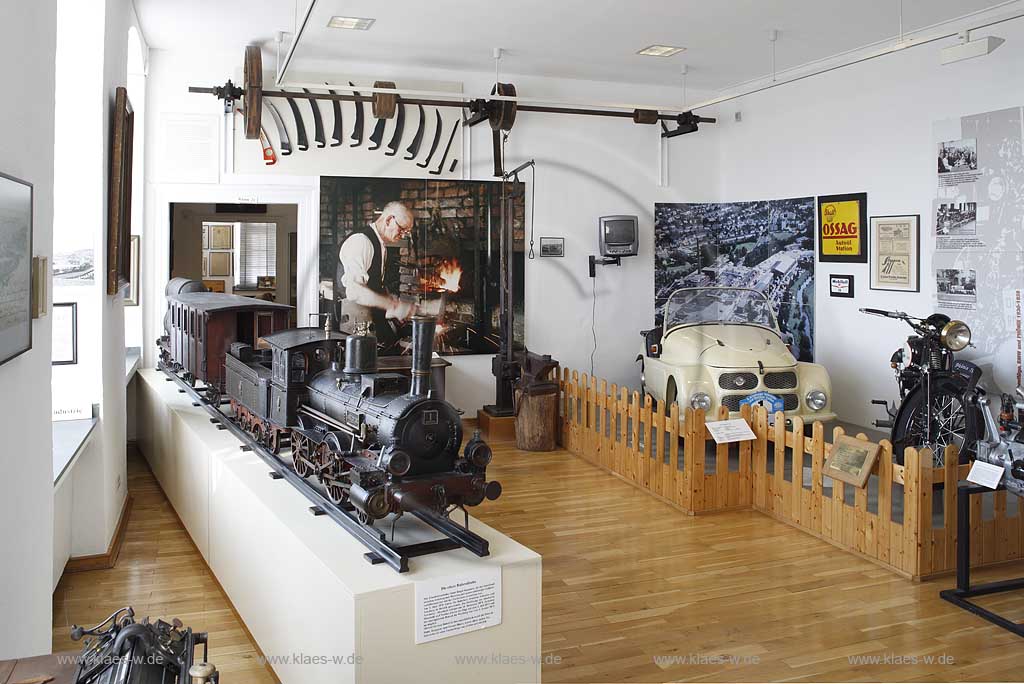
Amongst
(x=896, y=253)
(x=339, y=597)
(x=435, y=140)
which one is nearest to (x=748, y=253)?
(x=896, y=253)

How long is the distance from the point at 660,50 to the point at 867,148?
7.96 ft

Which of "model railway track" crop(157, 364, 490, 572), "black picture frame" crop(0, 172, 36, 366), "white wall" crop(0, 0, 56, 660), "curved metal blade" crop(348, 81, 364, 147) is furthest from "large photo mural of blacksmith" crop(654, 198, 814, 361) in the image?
"black picture frame" crop(0, 172, 36, 366)

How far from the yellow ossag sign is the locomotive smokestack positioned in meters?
6.72

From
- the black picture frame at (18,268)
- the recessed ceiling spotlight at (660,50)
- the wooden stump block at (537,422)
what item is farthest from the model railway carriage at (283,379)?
the recessed ceiling spotlight at (660,50)

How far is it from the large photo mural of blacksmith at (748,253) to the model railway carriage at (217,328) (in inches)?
229

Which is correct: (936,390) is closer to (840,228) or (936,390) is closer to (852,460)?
(852,460)

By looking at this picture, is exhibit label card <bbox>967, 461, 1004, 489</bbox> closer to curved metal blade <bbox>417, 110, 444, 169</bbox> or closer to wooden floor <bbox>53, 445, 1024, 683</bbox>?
wooden floor <bbox>53, 445, 1024, 683</bbox>

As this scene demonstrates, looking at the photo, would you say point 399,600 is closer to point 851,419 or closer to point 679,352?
point 679,352

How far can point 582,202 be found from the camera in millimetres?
10820

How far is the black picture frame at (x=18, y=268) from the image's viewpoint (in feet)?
9.15

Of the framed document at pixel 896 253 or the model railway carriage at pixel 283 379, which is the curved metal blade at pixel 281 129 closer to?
the model railway carriage at pixel 283 379

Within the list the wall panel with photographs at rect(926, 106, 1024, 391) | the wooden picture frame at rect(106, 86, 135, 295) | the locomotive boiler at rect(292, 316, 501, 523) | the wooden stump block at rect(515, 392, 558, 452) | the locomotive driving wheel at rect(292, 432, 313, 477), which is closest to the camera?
the locomotive boiler at rect(292, 316, 501, 523)

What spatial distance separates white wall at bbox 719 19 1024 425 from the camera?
26.3 ft

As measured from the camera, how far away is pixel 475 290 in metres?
10.3
